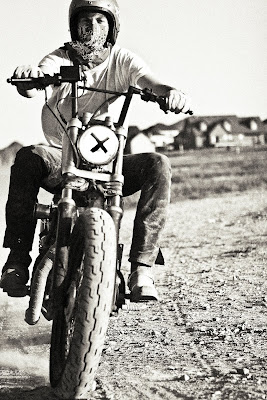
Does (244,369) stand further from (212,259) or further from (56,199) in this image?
(212,259)

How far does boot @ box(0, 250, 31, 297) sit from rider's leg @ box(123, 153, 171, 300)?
46 centimetres

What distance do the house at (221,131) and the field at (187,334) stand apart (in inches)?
61.6

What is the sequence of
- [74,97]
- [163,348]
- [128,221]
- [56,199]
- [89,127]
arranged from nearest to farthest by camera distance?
[89,127] < [74,97] < [56,199] < [163,348] < [128,221]

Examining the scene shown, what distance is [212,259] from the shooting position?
6008 millimetres

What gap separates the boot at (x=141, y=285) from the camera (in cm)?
288

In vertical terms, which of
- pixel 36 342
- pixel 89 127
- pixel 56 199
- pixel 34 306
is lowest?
pixel 36 342

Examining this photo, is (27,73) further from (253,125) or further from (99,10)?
(253,125)

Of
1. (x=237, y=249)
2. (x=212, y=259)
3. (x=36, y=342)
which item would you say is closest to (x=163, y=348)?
(x=36, y=342)

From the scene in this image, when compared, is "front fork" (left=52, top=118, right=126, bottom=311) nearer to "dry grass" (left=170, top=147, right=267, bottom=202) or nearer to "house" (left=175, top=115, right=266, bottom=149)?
"house" (left=175, top=115, right=266, bottom=149)

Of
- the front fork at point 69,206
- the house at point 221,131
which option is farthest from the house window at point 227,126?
the front fork at point 69,206

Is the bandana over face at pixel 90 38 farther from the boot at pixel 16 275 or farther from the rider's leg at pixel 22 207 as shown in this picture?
the boot at pixel 16 275

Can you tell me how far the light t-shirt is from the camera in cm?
319

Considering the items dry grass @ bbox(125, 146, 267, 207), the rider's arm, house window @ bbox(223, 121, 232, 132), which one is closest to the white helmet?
the rider's arm

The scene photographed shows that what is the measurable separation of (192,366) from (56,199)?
37.5 inches
